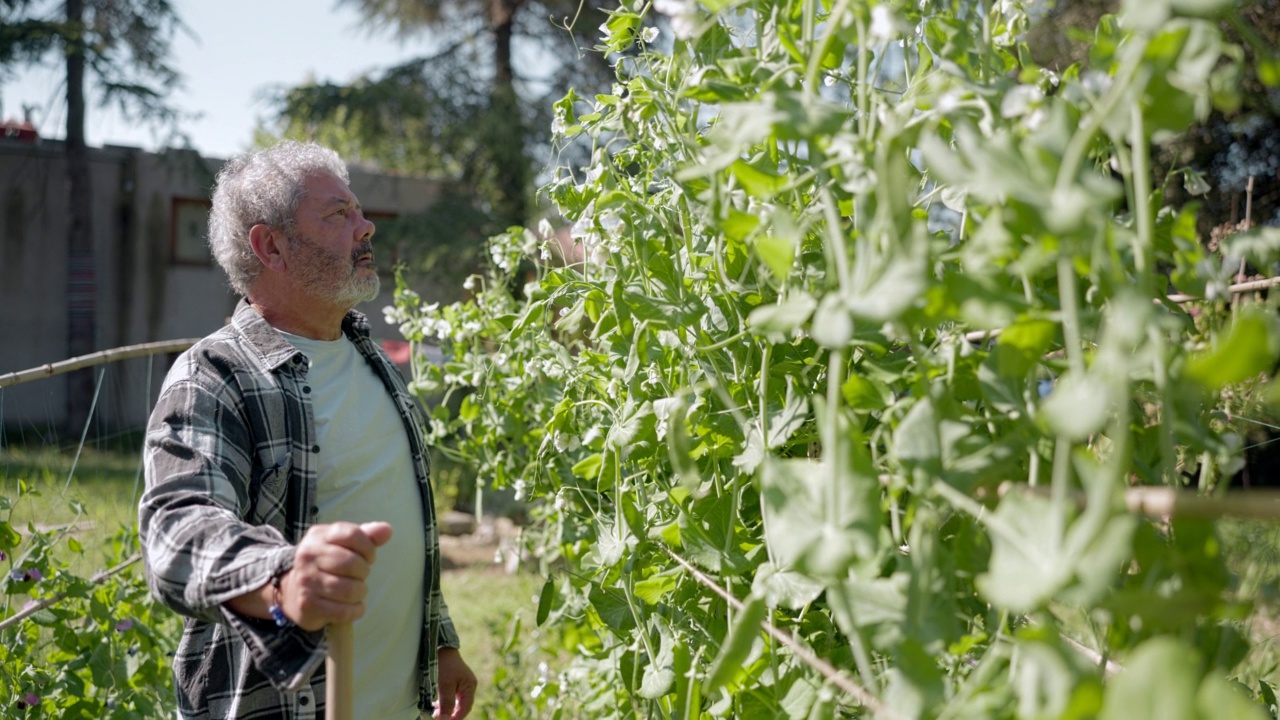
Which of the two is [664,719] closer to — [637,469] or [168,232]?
[637,469]

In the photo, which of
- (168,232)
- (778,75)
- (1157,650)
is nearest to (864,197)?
(778,75)

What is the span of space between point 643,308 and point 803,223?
284 mm

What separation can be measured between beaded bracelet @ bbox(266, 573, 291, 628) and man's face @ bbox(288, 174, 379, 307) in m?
0.84

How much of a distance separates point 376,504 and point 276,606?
2.07ft

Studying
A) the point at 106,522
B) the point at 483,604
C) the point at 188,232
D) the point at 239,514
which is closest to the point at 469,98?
the point at 188,232

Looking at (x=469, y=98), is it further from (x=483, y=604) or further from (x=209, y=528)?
(x=209, y=528)

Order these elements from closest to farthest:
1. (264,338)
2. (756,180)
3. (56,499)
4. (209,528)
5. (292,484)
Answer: (756,180), (209,528), (292,484), (264,338), (56,499)

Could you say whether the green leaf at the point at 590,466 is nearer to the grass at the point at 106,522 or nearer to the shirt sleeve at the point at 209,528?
the shirt sleeve at the point at 209,528

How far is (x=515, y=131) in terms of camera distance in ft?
32.6

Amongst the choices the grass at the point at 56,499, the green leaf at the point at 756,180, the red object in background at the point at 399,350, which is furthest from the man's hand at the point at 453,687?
the red object in background at the point at 399,350

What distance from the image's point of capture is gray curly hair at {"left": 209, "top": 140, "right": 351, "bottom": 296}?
189 cm

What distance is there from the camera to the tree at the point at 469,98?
10008 mm

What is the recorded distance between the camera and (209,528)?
1215 mm

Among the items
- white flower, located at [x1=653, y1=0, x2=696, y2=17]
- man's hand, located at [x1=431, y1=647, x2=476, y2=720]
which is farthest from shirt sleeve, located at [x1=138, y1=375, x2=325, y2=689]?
white flower, located at [x1=653, y1=0, x2=696, y2=17]
